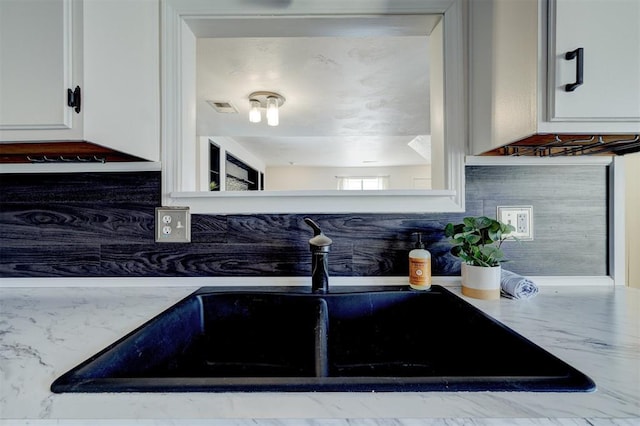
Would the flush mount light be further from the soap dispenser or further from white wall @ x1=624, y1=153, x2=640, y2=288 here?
white wall @ x1=624, y1=153, x2=640, y2=288

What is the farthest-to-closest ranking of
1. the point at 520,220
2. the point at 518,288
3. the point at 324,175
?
the point at 324,175
the point at 520,220
the point at 518,288

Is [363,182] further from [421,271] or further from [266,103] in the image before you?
[421,271]

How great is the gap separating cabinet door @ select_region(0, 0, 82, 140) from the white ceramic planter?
3.54 ft

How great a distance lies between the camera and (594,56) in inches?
25.0

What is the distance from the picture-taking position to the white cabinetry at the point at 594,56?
63 centimetres

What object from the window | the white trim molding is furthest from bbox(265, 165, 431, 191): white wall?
the white trim molding

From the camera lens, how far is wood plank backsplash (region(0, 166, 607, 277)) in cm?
96

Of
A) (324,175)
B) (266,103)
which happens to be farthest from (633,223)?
(324,175)

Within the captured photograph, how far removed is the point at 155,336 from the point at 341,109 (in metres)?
2.59

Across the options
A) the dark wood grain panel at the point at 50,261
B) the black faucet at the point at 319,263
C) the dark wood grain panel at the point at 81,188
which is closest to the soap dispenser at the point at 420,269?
Answer: the black faucet at the point at 319,263

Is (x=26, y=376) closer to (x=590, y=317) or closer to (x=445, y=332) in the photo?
(x=445, y=332)

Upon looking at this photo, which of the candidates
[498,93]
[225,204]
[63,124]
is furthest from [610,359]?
[63,124]

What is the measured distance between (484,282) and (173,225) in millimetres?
972

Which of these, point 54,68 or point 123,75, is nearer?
point 54,68
